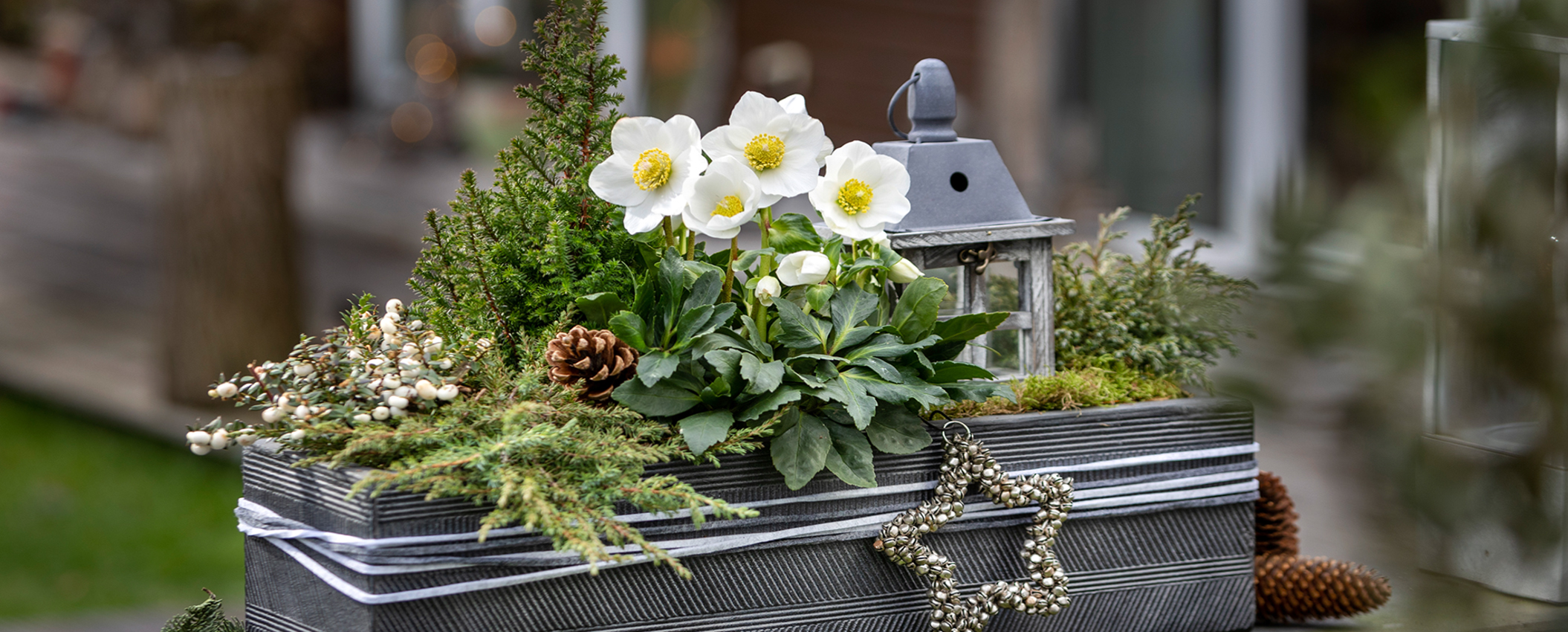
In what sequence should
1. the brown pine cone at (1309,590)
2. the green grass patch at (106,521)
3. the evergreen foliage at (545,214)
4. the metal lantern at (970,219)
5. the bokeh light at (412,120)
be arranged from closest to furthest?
1. the evergreen foliage at (545,214)
2. the metal lantern at (970,219)
3. the brown pine cone at (1309,590)
4. the green grass patch at (106,521)
5. the bokeh light at (412,120)

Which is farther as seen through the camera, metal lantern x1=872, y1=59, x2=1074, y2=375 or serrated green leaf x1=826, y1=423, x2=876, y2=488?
metal lantern x1=872, y1=59, x2=1074, y2=375

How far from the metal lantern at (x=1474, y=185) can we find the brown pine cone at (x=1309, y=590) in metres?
1.19

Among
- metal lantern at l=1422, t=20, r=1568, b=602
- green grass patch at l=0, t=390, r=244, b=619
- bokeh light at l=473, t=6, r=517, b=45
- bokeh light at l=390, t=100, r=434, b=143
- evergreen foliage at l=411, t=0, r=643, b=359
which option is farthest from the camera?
bokeh light at l=473, t=6, r=517, b=45

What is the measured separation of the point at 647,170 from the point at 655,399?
0.20 metres

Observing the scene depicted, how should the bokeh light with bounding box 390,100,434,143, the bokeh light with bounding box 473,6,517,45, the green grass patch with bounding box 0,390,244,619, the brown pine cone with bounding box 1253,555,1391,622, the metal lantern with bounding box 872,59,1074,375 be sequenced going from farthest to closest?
1. the bokeh light with bounding box 473,6,517,45
2. the bokeh light with bounding box 390,100,434,143
3. the green grass patch with bounding box 0,390,244,619
4. the brown pine cone with bounding box 1253,555,1391,622
5. the metal lantern with bounding box 872,59,1074,375

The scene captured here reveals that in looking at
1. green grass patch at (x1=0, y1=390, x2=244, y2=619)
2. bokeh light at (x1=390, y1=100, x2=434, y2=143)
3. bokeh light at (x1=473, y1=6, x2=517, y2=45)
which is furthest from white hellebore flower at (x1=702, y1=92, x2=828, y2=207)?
bokeh light at (x1=473, y1=6, x2=517, y2=45)

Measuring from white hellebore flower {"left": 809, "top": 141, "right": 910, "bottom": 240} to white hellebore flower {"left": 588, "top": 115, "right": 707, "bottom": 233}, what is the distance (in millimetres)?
114

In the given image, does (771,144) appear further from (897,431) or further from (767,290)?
(897,431)

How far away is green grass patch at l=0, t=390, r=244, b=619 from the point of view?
13.5 feet

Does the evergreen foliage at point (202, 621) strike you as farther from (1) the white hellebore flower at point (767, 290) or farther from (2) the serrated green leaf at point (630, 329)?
(1) the white hellebore flower at point (767, 290)

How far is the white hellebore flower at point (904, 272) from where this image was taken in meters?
1.24

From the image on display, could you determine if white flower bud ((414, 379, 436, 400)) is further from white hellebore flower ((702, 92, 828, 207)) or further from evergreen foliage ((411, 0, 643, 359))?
white hellebore flower ((702, 92, 828, 207))

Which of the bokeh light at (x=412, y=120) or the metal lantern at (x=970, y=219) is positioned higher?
the bokeh light at (x=412, y=120)

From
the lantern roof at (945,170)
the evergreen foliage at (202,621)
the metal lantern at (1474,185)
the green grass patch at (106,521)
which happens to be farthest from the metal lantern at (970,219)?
the green grass patch at (106,521)
